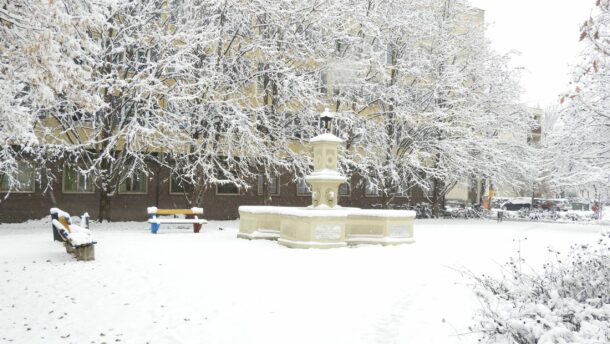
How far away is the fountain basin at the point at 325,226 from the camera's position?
46.6ft

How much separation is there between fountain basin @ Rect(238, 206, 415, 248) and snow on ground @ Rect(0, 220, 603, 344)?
2.27ft

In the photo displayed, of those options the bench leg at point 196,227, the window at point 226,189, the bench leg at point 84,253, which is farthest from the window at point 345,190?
the bench leg at point 84,253

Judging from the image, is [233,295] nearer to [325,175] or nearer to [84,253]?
[84,253]

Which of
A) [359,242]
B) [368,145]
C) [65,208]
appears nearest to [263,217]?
[359,242]

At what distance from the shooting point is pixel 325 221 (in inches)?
561

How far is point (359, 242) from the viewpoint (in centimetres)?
1552

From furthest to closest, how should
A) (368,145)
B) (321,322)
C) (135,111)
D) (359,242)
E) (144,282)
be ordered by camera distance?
(368,145), (135,111), (359,242), (144,282), (321,322)

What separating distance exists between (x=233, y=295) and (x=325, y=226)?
6.05 metres

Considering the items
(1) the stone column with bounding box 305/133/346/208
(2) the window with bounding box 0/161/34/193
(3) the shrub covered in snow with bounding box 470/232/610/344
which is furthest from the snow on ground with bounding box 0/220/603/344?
(2) the window with bounding box 0/161/34/193

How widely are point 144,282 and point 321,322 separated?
12.7 feet

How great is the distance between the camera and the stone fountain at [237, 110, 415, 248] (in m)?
14.2

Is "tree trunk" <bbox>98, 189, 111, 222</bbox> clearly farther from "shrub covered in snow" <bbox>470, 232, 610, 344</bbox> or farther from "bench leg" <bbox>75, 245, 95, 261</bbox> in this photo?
"shrub covered in snow" <bbox>470, 232, 610, 344</bbox>

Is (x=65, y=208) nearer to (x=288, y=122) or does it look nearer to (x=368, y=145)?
(x=288, y=122)

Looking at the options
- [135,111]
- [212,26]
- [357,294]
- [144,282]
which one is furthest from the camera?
[212,26]
